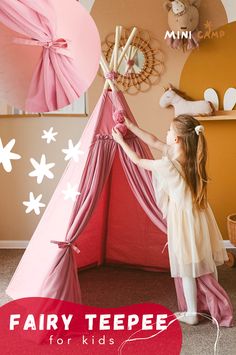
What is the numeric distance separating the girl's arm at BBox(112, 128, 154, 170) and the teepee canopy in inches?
2.6

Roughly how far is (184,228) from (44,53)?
38.5 inches

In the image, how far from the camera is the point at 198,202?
2137 mm

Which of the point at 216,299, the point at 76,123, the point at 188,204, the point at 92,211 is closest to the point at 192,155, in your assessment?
the point at 188,204

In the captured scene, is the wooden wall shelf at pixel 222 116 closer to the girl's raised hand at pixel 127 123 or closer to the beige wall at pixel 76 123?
the beige wall at pixel 76 123

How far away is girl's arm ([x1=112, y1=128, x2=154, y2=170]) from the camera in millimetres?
2172

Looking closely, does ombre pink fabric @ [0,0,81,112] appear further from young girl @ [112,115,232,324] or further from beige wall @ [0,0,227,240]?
beige wall @ [0,0,227,240]

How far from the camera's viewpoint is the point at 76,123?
3.13 metres

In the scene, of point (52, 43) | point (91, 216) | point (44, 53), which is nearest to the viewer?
point (52, 43)

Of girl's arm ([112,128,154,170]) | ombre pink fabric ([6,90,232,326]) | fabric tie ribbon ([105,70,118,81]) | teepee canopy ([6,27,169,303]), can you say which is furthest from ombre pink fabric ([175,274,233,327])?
fabric tie ribbon ([105,70,118,81])

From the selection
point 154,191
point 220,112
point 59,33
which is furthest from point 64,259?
point 220,112

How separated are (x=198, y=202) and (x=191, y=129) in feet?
1.04

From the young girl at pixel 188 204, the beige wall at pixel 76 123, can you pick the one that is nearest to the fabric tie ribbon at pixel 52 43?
the young girl at pixel 188 204

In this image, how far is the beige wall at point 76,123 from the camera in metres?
3.02

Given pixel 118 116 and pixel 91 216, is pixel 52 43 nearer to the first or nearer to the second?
pixel 118 116
